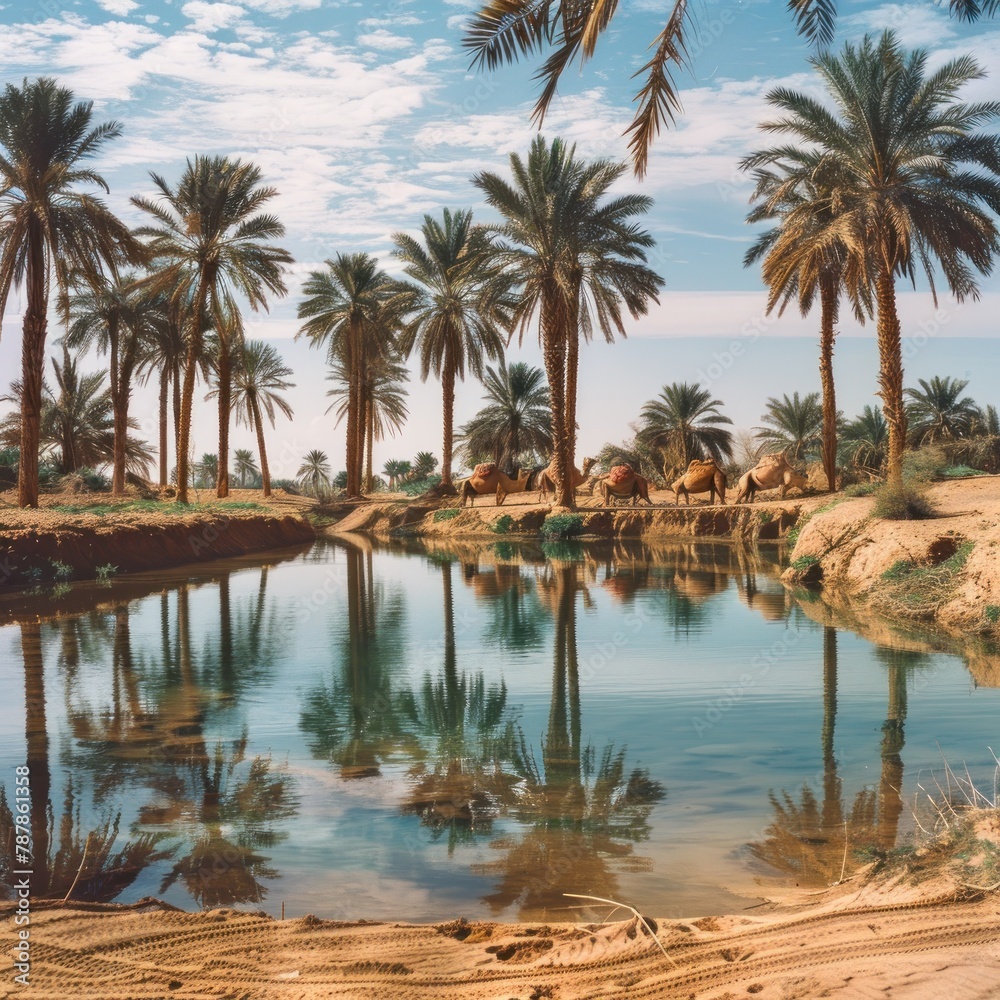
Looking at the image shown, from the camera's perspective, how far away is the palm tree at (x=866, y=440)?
40688 mm

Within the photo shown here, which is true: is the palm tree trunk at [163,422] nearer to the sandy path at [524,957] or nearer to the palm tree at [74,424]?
the palm tree at [74,424]

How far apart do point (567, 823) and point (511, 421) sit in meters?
38.9

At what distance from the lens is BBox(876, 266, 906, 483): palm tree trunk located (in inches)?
910

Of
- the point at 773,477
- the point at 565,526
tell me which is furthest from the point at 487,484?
the point at 773,477

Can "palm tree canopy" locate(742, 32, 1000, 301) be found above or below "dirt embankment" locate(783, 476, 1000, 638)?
above

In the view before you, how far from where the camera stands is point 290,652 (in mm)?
11648

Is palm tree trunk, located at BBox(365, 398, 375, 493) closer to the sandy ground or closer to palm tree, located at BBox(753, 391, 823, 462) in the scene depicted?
palm tree, located at BBox(753, 391, 823, 462)

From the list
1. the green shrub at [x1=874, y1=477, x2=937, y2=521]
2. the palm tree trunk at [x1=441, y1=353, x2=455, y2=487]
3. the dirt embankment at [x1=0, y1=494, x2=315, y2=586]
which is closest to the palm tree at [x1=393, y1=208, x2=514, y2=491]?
the palm tree trunk at [x1=441, y1=353, x2=455, y2=487]

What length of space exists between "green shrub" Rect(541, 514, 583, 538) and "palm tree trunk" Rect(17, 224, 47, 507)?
46.2ft

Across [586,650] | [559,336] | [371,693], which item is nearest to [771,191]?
[559,336]

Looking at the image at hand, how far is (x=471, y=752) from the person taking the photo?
7.29 metres

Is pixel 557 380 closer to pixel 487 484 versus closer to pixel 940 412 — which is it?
pixel 487 484

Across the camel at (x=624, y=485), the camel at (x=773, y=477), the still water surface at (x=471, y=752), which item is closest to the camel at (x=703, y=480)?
the camel at (x=773, y=477)

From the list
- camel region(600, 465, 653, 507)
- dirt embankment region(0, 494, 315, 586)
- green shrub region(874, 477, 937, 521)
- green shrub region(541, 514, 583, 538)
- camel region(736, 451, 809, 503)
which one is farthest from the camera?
camel region(600, 465, 653, 507)
